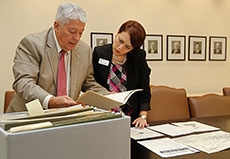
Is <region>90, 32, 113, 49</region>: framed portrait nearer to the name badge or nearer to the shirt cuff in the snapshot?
the name badge

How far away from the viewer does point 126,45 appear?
187 cm

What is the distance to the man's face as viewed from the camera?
56.6 inches

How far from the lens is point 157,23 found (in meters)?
4.18

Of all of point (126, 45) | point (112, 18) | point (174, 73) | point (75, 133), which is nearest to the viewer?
point (75, 133)

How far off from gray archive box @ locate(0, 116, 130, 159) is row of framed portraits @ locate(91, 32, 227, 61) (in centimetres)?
311

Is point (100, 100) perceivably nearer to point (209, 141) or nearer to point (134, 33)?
point (209, 141)

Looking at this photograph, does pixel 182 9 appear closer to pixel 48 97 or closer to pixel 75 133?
pixel 48 97

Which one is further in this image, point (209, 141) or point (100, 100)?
point (209, 141)

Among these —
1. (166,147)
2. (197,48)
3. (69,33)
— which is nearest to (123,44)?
(69,33)

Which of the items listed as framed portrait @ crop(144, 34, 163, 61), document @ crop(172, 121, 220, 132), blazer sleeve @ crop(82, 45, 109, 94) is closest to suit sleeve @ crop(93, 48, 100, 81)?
blazer sleeve @ crop(82, 45, 109, 94)

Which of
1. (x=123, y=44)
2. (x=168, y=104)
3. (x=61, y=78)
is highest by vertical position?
(x=123, y=44)

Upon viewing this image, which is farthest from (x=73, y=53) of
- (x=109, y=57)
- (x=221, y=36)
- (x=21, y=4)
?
(x=221, y=36)

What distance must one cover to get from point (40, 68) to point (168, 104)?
1641 millimetres

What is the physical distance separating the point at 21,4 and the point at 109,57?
81.4 inches
